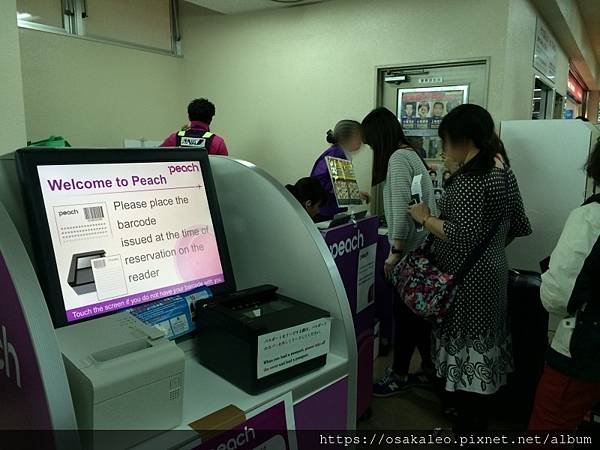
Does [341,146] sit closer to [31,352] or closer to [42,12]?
[42,12]

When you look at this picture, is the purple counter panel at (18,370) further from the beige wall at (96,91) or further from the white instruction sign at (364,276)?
the beige wall at (96,91)

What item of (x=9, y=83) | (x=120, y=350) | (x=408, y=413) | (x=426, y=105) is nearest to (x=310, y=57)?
(x=426, y=105)

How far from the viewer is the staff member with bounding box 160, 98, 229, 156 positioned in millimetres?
3092

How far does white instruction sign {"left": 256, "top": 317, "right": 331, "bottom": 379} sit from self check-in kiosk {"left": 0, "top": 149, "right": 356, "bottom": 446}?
0.05ft

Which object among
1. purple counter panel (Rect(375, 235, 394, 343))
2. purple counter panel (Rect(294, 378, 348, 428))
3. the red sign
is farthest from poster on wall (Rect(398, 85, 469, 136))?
the red sign

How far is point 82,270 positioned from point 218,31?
4.02m

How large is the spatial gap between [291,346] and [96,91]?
144 inches

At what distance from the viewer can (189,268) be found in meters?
0.97

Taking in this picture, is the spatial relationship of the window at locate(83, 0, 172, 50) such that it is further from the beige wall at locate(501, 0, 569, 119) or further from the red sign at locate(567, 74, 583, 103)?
the red sign at locate(567, 74, 583, 103)

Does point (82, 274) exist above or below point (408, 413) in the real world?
above

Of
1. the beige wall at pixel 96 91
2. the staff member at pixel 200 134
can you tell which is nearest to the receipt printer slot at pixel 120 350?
the staff member at pixel 200 134

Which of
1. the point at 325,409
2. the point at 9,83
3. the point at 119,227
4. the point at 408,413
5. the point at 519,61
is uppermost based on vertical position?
the point at 519,61

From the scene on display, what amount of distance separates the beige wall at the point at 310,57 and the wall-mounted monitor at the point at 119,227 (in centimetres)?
279

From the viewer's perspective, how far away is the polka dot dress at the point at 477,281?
1645mm
